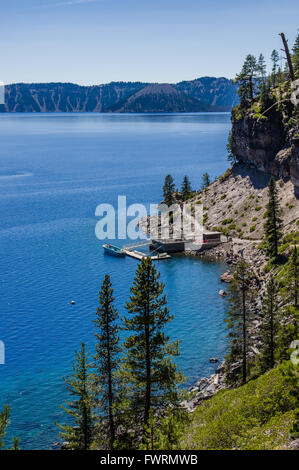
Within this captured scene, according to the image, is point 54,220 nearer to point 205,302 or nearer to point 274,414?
point 205,302

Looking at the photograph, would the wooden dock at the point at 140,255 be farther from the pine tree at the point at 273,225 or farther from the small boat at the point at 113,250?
the pine tree at the point at 273,225

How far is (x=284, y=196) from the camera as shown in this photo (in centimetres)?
9525

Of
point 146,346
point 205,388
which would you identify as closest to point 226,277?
point 205,388

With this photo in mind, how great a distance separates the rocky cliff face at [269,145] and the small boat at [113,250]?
37.5 metres

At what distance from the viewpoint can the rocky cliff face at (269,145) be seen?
92869 millimetres

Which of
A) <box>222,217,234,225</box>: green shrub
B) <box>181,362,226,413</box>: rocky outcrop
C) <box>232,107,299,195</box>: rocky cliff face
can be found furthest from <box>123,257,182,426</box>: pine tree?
<box>222,217,234,225</box>: green shrub

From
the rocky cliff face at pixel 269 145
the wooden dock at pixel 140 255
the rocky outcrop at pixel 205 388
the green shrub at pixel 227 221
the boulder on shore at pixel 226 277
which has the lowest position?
the rocky outcrop at pixel 205 388

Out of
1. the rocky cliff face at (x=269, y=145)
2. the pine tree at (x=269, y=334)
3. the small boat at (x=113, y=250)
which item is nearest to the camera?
the pine tree at (x=269, y=334)

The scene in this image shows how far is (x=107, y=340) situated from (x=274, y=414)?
1395 centimetres

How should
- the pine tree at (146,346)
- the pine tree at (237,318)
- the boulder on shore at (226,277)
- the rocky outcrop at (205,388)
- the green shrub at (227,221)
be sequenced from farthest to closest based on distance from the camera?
1. the green shrub at (227,221)
2. the boulder on shore at (226,277)
3. the rocky outcrop at (205,388)
4. the pine tree at (237,318)
5. the pine tree at (146,346)

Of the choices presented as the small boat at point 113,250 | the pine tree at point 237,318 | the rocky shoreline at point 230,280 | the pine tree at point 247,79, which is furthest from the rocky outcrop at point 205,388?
the pine tree at point 247,79

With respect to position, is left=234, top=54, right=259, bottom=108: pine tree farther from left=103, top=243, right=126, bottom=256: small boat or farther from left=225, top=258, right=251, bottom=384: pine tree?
left=225, top=258, right=251, bottom=384: pine tree

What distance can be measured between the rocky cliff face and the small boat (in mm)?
37491

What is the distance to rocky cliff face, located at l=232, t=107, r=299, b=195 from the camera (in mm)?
92869
